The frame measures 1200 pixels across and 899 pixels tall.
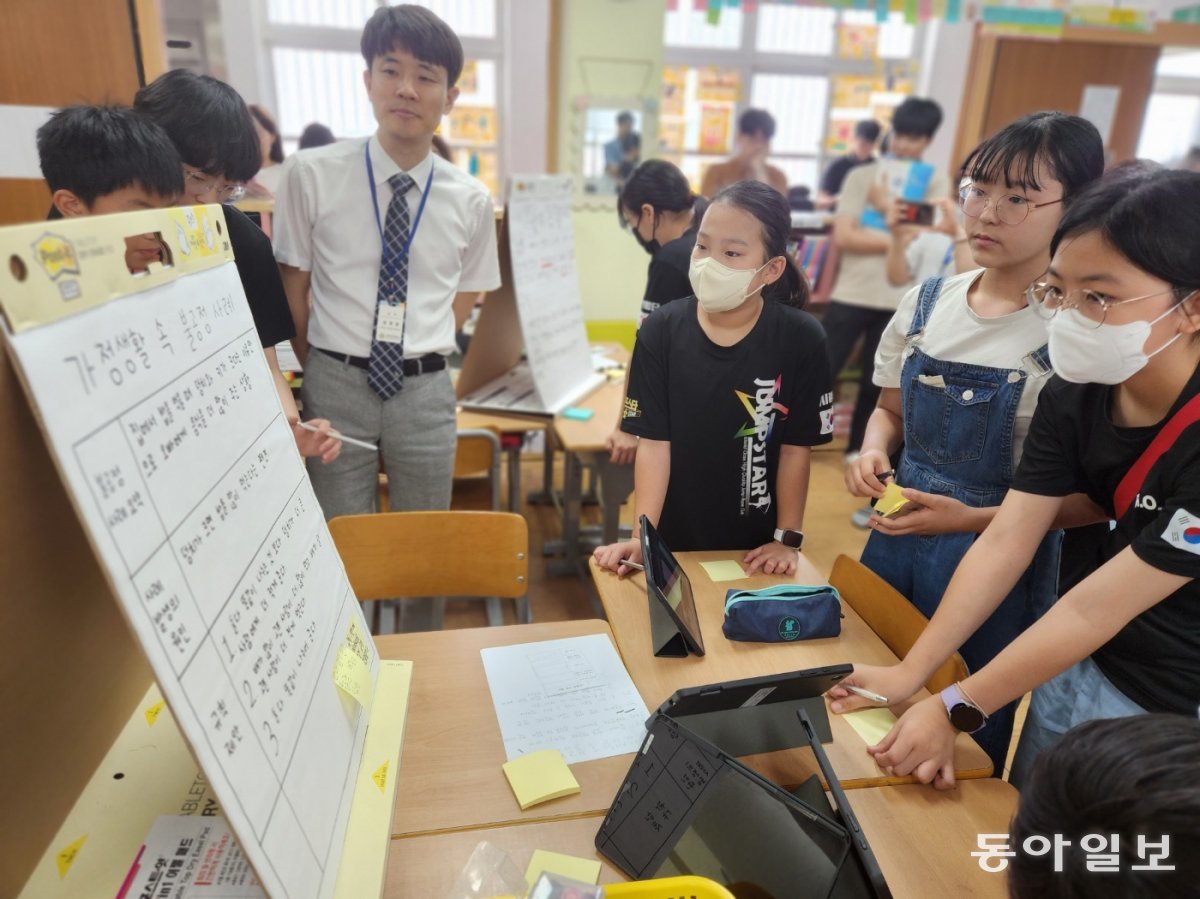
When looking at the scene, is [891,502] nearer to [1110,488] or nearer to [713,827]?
[1110,488]

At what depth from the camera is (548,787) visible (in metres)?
1.00

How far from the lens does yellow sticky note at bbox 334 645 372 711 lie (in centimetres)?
93

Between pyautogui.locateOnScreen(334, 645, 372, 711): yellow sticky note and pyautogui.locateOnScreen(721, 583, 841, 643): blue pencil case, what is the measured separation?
2.09ft

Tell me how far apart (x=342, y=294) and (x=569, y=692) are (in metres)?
1.19

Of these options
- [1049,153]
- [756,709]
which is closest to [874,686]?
[756,709]

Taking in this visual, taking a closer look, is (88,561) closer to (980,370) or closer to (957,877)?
(957,877)

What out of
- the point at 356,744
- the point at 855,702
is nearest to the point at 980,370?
the point at 855,702

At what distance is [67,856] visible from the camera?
822 mm

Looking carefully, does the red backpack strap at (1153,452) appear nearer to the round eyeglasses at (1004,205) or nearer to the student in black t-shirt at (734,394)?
the round eyeglasses at (1004,205)

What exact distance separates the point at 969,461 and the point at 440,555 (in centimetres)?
112

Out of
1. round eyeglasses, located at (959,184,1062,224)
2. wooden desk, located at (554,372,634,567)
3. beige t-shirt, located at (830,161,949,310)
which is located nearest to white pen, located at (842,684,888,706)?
round eyeglasses, located at (959,184,1062,224)

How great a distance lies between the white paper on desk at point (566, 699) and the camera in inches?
43.2

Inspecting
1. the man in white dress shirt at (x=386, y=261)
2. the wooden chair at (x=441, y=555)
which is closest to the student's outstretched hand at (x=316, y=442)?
the wooden chair at (x=441, y=555)

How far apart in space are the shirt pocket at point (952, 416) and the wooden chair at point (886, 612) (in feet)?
0.91
